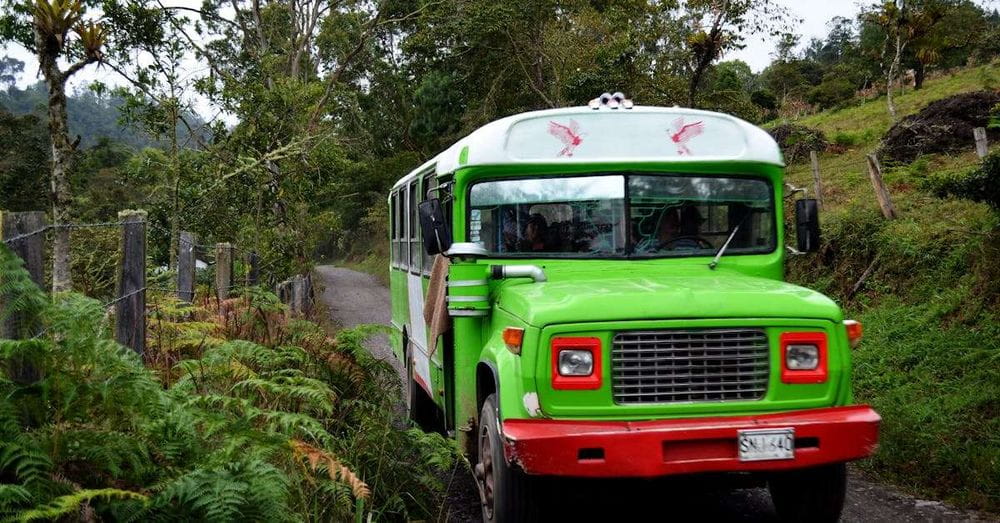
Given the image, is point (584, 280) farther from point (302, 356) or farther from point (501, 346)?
point (302, 356)

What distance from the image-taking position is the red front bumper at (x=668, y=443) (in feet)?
14.4

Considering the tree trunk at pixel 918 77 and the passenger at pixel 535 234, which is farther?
the tree trunk at pixel 918 77

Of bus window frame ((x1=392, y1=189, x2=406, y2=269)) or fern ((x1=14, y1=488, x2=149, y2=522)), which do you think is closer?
fern ((x1=14, y1=488, x2=149, y2=522))

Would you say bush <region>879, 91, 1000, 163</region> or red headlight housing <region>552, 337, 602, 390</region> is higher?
bush <region>879, 91, 1000, 163</region>

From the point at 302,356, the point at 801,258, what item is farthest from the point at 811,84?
the point at 302,356

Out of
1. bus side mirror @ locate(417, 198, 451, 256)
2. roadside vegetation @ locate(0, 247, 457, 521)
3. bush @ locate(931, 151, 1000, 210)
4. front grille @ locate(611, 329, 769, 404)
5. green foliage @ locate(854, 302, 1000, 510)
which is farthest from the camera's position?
bush @ locate(931, 151, 1000, 210)

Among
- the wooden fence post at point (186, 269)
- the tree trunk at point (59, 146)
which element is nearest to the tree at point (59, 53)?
the tree trunk at point (59, 146)

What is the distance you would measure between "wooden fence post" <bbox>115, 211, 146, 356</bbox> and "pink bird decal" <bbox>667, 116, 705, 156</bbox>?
12.1 feet

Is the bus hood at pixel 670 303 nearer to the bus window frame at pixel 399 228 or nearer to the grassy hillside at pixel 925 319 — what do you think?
the grassy hillside at pixel 925 319

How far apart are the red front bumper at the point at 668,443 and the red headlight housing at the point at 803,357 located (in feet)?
0.63

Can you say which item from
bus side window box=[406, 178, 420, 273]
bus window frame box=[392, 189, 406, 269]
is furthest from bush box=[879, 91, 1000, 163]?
bus side window box=[406, 178, 420, 273]

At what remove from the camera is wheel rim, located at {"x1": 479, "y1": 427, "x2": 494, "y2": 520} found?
5.23 meters

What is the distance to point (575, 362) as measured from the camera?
461cm

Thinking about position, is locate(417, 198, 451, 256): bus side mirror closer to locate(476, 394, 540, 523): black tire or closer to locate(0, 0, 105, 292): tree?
locate(476, 394, 540, 523): black tire
